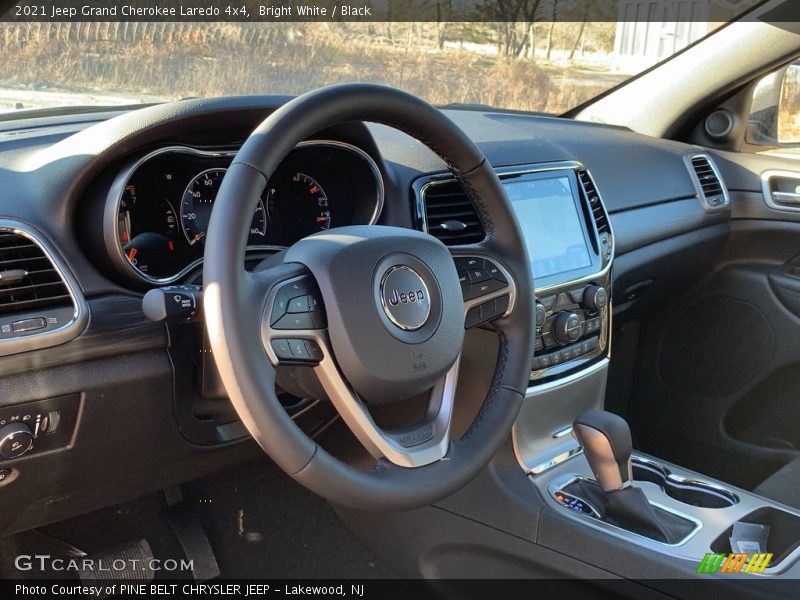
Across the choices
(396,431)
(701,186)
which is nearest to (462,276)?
(396,431)

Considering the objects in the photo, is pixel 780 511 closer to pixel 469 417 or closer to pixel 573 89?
pixel 469 417

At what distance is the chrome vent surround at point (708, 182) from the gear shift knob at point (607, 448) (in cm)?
126

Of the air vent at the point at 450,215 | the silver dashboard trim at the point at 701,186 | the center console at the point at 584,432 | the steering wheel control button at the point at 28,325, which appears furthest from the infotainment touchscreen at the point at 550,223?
the steering wheel control button at the point at 28,325

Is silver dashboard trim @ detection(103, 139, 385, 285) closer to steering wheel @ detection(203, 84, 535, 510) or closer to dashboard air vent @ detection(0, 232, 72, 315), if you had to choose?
dashboard air vent @ detection(0, 232, 72, 315)

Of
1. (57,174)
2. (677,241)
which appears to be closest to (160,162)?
(57,174)

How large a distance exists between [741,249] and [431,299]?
1.92 meters

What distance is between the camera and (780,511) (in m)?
1.94

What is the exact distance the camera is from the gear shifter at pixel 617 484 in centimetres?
182

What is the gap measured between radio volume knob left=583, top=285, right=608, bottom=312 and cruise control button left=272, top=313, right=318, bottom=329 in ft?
3.13

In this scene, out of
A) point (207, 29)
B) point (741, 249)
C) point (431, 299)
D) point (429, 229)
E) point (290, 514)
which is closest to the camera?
point (431, 299)

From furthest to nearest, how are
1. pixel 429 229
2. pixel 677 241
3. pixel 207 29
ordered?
pixel 677 241, pixel 207 29, pixel 429 229

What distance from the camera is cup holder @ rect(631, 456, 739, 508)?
1.99m

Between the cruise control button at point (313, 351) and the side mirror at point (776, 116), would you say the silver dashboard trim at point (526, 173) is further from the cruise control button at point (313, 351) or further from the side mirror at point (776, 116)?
the side mirror at point (776, 116)

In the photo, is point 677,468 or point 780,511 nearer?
point 780,511
